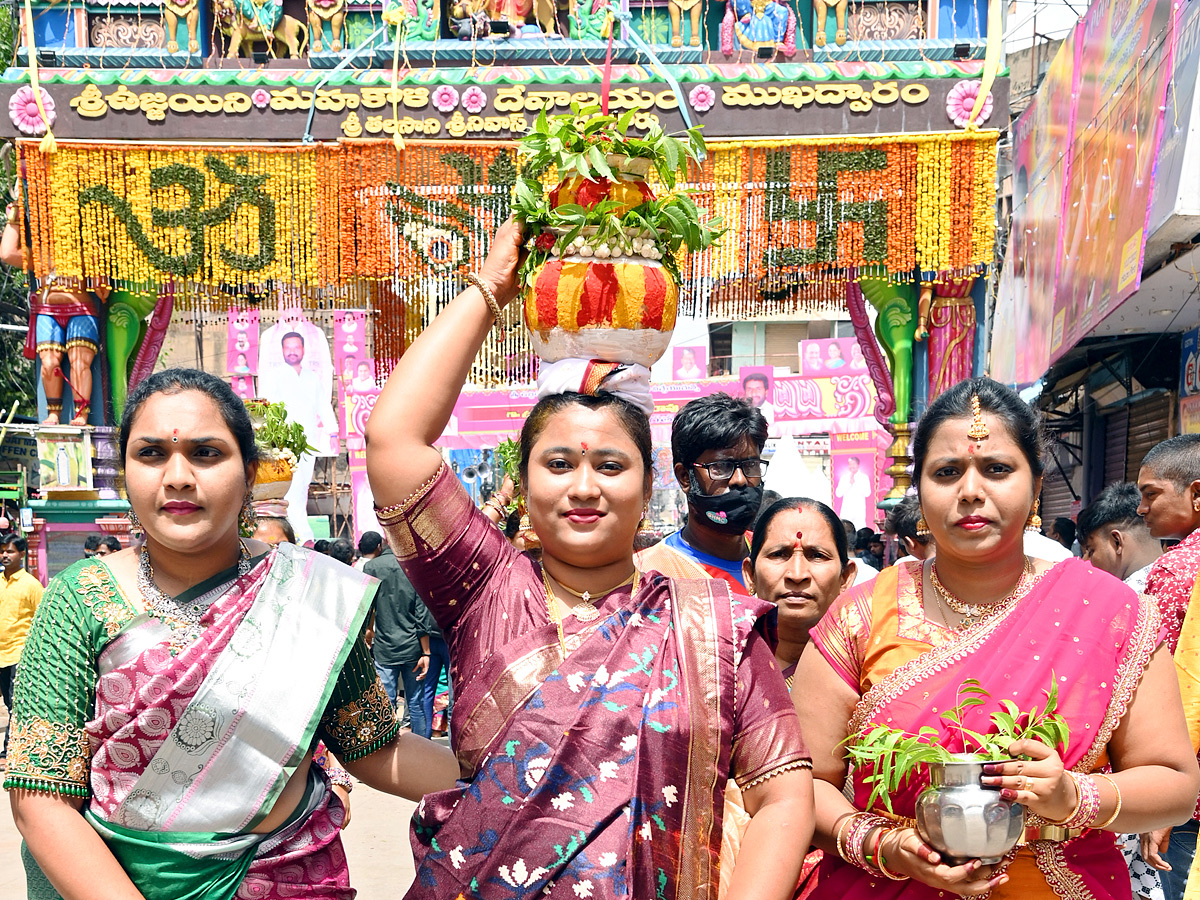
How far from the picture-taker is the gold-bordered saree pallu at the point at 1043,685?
6.23ft

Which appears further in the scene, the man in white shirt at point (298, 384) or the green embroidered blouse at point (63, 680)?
the man in white shirt at point (298, 384)

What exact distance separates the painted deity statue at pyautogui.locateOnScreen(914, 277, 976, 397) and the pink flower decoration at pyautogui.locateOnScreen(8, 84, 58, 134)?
26.1 feet

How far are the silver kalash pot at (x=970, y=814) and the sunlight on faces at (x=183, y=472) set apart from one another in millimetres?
1330

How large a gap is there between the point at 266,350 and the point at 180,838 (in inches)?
453

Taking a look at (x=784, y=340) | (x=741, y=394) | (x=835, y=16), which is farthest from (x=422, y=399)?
(x=784, y=340)

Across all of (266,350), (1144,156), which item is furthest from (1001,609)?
(266,350)

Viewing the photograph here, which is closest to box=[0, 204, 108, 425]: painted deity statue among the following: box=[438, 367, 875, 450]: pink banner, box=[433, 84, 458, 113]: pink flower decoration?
box=[433, 84, 458, 113]: pink flower decoration

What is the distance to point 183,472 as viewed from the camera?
1954mm

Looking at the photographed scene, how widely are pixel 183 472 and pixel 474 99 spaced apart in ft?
27.4

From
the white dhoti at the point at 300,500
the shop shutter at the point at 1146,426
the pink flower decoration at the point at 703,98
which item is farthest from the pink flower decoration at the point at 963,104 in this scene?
the white dhoti at the point at 300,500

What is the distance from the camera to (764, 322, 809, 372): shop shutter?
28.9 m

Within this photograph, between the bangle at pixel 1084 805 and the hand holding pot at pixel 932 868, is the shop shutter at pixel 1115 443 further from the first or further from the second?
the hand holding pot at pixel 932 868

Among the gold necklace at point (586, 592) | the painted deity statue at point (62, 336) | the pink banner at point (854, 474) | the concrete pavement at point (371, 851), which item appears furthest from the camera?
the pink banner at point (854, 474)

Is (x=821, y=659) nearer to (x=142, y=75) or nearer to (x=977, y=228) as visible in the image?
(x=977, y=228)
